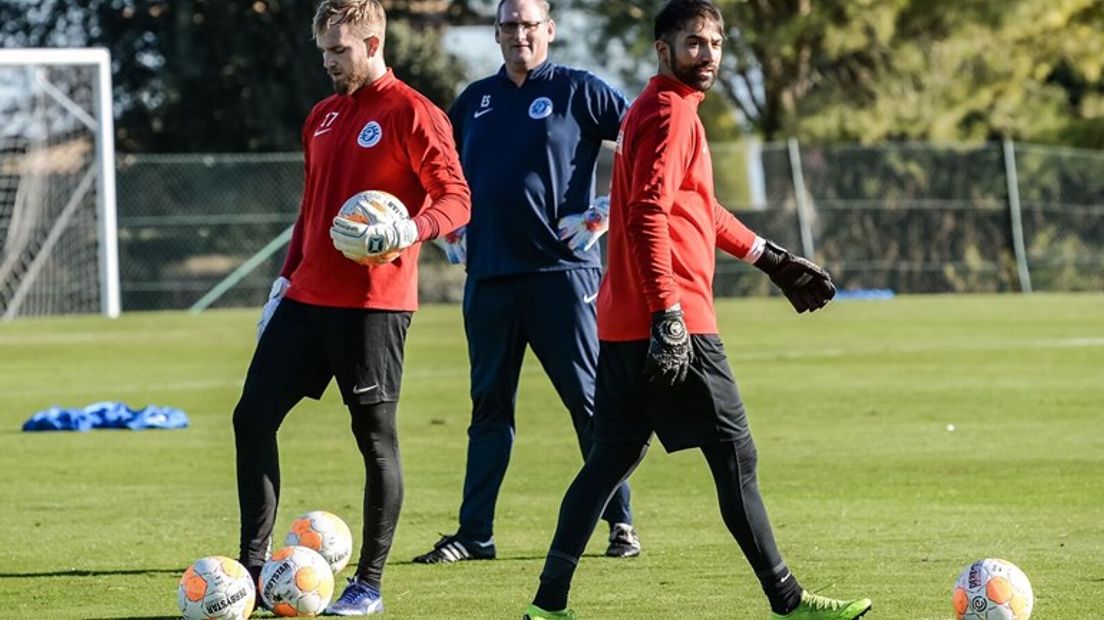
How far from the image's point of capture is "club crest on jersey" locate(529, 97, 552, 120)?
9.17 m

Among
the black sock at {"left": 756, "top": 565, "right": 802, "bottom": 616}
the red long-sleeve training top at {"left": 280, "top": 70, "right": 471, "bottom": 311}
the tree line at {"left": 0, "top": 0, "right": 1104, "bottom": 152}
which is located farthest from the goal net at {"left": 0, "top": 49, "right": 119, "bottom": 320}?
the black sock at {"left": 756, "top": 565, "right": 802, "bottom": 616}

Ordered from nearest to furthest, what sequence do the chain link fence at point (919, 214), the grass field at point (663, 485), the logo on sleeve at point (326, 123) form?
the logo on sleeve at point (326, 123) < the grass field at point (663, 485) < the chain link fence at point (919, 214)

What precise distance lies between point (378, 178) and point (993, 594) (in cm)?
257

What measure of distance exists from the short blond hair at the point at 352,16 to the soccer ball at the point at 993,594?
9.15ft

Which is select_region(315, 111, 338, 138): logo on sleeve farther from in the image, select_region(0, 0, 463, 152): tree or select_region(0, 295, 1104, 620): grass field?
select_region(0, 0, 463, 152): tree

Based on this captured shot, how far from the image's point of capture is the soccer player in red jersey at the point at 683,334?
6.75 metres

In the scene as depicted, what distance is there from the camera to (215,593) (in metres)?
7.13

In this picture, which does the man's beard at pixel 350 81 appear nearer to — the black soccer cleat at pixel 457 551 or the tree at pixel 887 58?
the black soccer cleat at pixel 457 551

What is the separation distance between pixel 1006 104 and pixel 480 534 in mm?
35074

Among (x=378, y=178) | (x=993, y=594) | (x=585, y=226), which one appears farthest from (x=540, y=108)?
(x=993, y=594)

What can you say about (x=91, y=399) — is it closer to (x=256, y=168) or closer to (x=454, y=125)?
(x=454, y=125)

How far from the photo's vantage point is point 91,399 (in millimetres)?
17719

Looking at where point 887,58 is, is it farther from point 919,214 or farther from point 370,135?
point 370,135

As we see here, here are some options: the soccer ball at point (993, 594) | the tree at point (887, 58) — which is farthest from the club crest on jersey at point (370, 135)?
the tree at point (887, 58)
